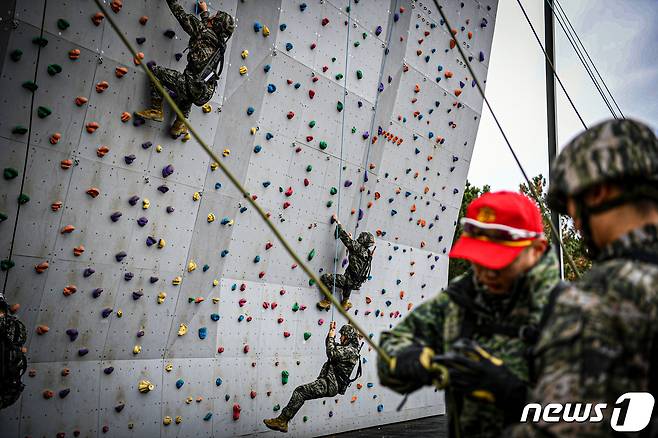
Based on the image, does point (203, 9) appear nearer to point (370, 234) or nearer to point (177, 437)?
point (370, 234)

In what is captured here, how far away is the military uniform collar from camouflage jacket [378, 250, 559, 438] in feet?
1.97

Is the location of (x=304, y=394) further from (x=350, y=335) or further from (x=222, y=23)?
(x=222, y=23)

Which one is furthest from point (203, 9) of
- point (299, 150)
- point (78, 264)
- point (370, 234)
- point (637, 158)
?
point (637, 158)

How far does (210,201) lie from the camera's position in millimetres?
6879

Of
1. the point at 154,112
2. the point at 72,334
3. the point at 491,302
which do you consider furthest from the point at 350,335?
the point at 491,302

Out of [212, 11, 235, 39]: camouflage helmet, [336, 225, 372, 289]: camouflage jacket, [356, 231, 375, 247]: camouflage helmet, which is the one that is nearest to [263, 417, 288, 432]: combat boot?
[336, 225, 372, 289]: camouflage jacket

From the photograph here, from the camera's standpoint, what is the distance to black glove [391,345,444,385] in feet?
6.43

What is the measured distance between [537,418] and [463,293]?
0.80 metres

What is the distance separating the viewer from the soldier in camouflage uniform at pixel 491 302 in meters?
1.96

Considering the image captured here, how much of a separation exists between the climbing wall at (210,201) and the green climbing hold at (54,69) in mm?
61

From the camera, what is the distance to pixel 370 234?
8586 mm

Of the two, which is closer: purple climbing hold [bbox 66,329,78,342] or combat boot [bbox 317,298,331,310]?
purple climbing hold [bbox 66,329,78,342]
